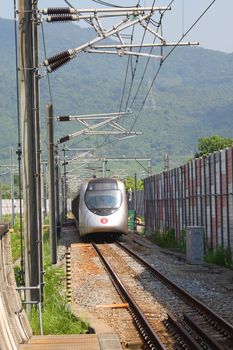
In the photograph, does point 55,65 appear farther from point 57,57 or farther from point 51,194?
point 51,194

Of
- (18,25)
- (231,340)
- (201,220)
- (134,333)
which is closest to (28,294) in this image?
(134,333)

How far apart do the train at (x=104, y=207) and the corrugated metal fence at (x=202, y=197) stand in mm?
2211

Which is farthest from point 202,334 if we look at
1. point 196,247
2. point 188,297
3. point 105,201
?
point 105,201

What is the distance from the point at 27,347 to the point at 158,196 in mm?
32090

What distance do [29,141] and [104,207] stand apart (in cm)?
2233

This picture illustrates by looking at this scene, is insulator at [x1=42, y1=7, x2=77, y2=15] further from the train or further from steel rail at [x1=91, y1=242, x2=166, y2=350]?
the train

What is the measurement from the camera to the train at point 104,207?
113 ft

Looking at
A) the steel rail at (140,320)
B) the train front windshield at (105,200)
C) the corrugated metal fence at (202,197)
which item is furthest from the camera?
the train front windshield at (105,200)

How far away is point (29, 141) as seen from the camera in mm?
12422

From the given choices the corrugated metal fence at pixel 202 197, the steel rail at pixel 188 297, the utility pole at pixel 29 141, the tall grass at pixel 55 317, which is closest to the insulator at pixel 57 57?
the utility pole at pixel 29 141

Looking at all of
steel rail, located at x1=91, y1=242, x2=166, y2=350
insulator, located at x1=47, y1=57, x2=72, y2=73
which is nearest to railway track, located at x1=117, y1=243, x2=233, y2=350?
steel rail, located at x1=91, y1=242, x2=166, y2=350

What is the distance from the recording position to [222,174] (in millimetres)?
23438

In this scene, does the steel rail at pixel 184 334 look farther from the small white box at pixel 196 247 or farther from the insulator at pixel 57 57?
the small white box at pixel 196 247

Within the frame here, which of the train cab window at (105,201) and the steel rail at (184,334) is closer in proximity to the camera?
the steel rail at (184,334)
